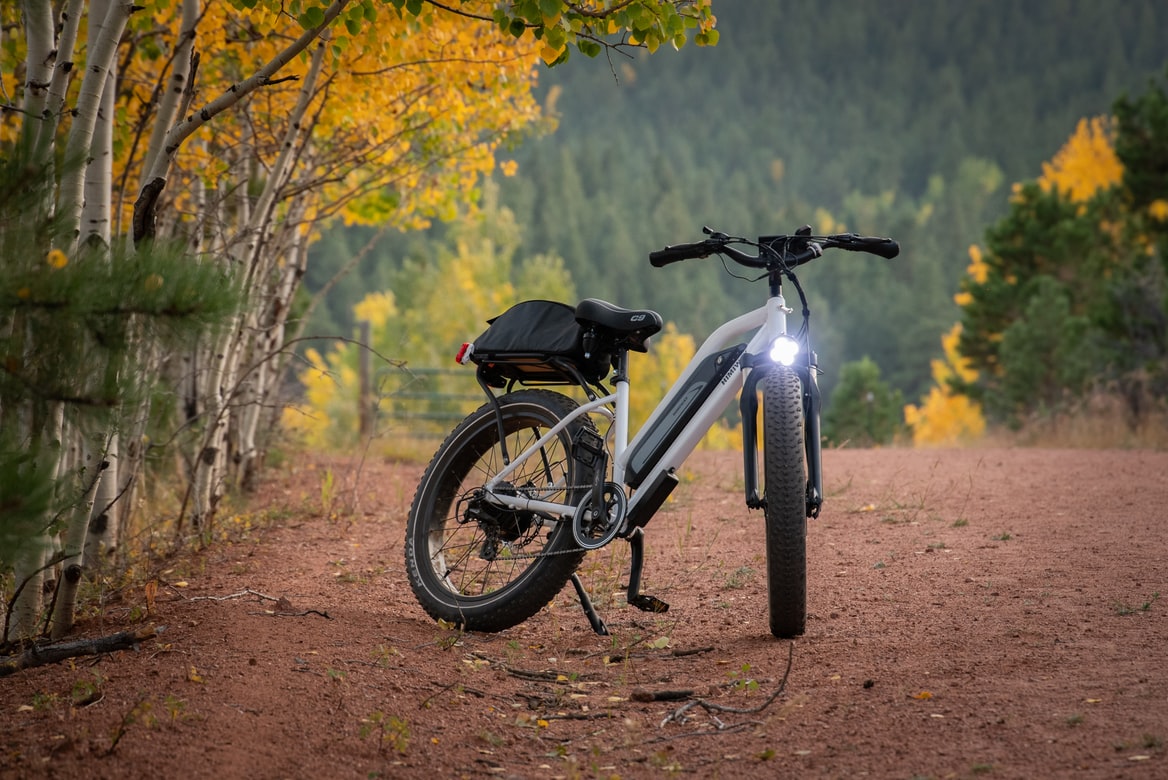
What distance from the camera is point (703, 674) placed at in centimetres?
348

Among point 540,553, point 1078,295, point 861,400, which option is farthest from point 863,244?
point 861,400

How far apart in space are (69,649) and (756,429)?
2321 millimetres

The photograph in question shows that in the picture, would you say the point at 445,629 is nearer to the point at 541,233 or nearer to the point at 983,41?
the point at 541,233

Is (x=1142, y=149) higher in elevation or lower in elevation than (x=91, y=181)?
higher

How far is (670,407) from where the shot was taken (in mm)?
3861

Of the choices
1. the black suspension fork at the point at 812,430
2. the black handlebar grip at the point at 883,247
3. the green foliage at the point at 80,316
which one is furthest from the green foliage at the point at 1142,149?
the green foliage at the point at 80,316

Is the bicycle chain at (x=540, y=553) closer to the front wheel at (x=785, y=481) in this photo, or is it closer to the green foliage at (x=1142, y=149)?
the front wheel at (x=785, y=481)

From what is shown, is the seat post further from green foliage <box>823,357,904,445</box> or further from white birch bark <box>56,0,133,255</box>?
green foliage <box>823,357,904,445</box>

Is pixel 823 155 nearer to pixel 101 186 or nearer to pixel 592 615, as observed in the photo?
pixel 592 615

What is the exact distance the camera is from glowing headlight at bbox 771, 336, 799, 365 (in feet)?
11.8

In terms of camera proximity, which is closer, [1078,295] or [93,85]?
[93,85]

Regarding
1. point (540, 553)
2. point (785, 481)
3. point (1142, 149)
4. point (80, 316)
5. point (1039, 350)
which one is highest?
point (1142, 149)

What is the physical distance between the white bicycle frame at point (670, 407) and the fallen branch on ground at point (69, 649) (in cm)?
138

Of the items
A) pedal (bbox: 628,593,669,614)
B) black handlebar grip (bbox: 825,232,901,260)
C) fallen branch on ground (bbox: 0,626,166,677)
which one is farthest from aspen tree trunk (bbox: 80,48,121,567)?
black handlebar grip (bbox: 825,232,901,260)
